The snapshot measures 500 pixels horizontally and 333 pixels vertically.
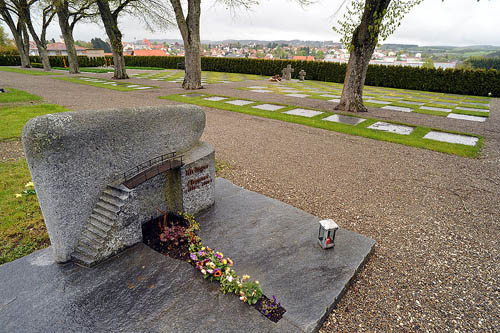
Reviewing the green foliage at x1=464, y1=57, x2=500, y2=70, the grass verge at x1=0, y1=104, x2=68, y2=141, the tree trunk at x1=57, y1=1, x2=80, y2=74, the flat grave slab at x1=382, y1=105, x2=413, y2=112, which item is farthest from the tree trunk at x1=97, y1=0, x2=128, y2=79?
the green foliage at x1=464, y1=57, x2=500, y2=70

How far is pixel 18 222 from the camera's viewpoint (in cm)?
466

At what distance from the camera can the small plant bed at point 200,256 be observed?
3152 millimetres

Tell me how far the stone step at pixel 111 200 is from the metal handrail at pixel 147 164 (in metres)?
0.30

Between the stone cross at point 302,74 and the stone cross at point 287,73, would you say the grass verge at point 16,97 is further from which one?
the stone cross at point 302,74

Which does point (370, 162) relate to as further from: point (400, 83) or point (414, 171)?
point (400, 83)

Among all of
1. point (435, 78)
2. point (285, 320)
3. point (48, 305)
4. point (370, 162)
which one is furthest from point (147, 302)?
point (435, 78)

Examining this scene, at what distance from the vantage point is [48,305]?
10.1 feet

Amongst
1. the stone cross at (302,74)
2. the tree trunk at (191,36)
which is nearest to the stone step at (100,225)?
the tree trunk at (191,36)

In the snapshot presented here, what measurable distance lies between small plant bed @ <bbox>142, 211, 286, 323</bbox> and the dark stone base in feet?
0.33

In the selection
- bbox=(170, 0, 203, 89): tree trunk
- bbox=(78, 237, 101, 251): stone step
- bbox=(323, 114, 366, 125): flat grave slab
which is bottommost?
bbox=(78, 237, 101, 251): stone step

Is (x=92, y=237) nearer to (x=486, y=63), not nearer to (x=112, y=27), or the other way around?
(x=112, y=27)

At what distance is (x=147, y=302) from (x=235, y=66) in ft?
126

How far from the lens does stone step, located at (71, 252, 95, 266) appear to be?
3.61 meters

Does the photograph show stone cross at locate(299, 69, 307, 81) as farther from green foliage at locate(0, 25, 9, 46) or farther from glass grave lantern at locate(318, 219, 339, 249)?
green foliage at locate(0, 25, 9, 46)
